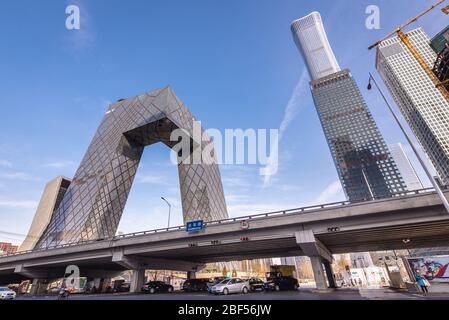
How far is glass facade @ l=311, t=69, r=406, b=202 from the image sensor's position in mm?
143500

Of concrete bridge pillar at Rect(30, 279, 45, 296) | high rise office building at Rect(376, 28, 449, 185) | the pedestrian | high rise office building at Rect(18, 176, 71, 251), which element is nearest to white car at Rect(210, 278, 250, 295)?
the pedestrian

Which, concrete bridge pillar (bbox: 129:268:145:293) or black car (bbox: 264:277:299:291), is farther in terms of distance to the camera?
concrete bridge pillar (bbox: 129:268:145:293)

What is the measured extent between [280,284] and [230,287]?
934cm

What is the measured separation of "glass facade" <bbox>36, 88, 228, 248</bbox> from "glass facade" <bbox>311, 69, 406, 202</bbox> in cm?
11747

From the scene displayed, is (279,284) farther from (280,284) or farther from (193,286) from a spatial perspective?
(193,286)

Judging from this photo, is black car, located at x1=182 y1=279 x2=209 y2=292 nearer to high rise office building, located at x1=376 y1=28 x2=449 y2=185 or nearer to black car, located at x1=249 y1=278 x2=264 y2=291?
black car, located at x1=249 y1=278 x2=264 y2=291

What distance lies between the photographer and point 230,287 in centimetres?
2142

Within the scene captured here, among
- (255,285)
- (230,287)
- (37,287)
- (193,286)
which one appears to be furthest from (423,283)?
(37,287)

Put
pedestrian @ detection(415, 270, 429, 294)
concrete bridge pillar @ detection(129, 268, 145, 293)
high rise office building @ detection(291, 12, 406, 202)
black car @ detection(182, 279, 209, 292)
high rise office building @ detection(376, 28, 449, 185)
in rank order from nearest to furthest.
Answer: pedestrian @ detection(415, 270, 429, 294), concrete bridge pillar @ detection(129, 268, 145, 293), black car @ detection(182, 279, 209, 292), high rise office building @ detection(376, 28, 449, 185), high rise office building @ detection(291, 12, 406, 202)

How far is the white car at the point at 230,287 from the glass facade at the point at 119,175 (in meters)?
36.4

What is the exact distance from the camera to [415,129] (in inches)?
5084

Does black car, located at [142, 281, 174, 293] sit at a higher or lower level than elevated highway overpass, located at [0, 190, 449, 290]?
lower

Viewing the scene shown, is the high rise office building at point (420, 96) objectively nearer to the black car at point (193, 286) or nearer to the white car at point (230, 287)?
the white car at point (230, 287)

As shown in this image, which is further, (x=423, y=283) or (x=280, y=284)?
(x=280, y=284)
